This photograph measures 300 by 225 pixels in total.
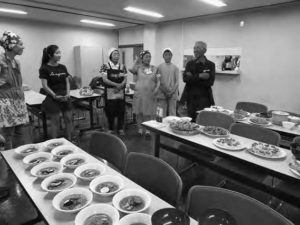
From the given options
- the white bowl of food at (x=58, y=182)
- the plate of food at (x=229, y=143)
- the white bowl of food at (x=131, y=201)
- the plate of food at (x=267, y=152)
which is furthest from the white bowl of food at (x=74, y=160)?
the plate of food at (x=267, y=152)

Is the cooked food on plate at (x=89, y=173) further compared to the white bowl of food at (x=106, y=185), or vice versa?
the cooked food on plate at (x=89, y=173)

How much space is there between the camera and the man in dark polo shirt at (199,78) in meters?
3.09

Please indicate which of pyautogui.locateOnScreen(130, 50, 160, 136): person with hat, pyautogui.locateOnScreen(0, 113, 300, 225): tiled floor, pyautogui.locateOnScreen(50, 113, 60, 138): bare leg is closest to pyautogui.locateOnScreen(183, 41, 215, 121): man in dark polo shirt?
pyautogui.locateOnScreen(130, 50, 160, 136): person with hat

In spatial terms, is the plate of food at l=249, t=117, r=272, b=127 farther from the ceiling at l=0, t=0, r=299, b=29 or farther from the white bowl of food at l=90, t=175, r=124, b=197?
the ceiling at l=0, t=0, r=299, b=29

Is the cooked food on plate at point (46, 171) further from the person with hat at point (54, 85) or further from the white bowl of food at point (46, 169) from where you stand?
the person with hat at point (54, 85)

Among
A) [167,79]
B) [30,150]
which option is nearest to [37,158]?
[30,150]

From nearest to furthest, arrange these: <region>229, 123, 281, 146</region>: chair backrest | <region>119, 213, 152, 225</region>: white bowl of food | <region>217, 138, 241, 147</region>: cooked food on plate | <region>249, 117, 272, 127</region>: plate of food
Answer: <region>119, 213, 152, 225</region>: white bowl of food
<region>217, 138, 241, 147</region>: cooked food on plate
<region>229, 123, 281, 146</region>: chair backrest
<region>249, 117, 272, 127</region>: plate of food

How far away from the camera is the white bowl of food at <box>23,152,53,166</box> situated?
1328 mm

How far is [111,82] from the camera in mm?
3436

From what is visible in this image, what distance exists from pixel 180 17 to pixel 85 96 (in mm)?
2893

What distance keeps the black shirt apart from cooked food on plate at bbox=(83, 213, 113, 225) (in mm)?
2364

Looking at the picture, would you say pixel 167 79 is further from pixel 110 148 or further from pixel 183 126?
pixel 110 148

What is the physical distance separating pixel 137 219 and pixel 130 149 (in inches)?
98.3

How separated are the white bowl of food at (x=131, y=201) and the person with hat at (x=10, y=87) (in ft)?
6.32
